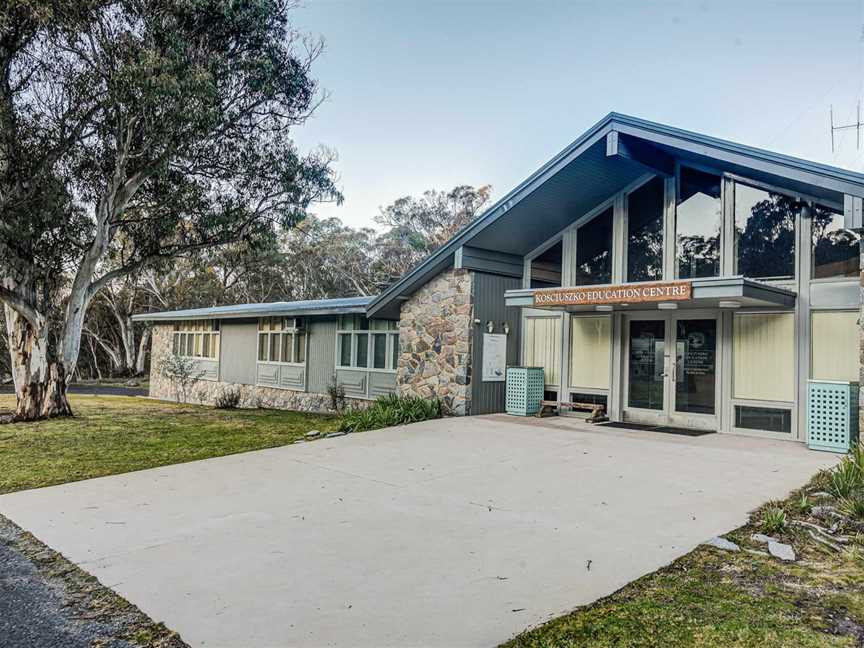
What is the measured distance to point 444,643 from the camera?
2.96 meters

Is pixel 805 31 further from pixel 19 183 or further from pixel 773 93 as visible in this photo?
pixel 19 183

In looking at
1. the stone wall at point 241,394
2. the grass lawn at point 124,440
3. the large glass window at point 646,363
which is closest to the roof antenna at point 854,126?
the large glass window at point 646,363

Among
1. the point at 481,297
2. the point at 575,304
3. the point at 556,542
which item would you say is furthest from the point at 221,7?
the point at 556,542

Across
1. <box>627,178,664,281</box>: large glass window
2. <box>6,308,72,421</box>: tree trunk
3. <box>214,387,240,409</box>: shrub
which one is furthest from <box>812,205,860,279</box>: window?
<box>214,387,240,409</box>: shrub

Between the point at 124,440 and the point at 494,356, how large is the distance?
6573 mm

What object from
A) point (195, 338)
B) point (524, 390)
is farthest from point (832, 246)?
point (195, 338)

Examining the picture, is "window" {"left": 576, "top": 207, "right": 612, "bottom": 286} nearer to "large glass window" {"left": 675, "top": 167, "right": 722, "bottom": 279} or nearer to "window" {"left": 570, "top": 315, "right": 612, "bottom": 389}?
"window" {"left": 570, "top": 315, "right": 612, "bottom": 389}

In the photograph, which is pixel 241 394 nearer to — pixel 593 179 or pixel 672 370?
pixel 593 179

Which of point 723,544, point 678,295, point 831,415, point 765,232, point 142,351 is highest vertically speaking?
point 765,232

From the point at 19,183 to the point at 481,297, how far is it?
9111 mm

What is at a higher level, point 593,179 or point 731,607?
point 593,179

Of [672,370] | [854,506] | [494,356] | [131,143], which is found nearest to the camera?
[854,506]

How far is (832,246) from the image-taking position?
8367 mm

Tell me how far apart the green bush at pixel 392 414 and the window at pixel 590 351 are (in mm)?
2665
